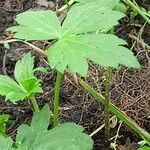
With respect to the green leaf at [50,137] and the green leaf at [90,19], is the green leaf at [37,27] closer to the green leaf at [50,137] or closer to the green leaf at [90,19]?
the green leaf at [90,19]

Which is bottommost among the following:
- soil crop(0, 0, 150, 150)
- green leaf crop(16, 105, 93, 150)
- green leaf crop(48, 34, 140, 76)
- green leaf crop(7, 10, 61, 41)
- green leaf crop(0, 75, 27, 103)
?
soil crop(0, 0, 150, 150)

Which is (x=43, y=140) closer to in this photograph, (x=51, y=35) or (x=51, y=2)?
(x=51, y=35)

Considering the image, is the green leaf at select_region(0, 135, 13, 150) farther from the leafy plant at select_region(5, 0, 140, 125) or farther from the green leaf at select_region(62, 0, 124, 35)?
the green leaf at select_region(62, 0, 124, 35)

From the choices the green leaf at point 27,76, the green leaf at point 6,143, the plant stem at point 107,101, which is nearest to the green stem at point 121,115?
the plant stem at point 107,101

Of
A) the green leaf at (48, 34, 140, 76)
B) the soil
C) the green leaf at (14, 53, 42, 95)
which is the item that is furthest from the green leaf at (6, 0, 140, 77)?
the soil

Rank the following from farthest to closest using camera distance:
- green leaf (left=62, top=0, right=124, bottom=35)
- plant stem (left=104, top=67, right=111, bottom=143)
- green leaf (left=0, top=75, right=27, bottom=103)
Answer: plant stem (left=104, top=67, right=111, bottom=143), green leaf (left=0, top=75, right=27, bottom=103), green leaf (left=62, top=0, right=124, bottom=35)

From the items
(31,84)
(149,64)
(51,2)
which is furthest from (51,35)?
(51,2)

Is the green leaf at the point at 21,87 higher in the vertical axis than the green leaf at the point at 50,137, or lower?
higher

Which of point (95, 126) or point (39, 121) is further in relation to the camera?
point (95, 126)
